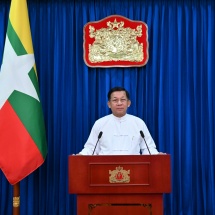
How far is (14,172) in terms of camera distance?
2877 millimetres

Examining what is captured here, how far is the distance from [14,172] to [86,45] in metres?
1.49

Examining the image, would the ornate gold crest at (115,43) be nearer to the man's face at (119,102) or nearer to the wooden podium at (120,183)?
the man's face at (119,102)

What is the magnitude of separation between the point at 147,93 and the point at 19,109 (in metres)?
1.33

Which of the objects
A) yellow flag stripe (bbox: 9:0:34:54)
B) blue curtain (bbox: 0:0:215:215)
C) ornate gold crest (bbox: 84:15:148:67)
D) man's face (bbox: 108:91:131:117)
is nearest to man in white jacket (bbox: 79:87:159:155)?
man's face (bbox: 108:91:131:117)

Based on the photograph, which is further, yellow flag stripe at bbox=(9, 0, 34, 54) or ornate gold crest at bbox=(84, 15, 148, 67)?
ornate gold crest at bbox=(84, 15, 148, 67)

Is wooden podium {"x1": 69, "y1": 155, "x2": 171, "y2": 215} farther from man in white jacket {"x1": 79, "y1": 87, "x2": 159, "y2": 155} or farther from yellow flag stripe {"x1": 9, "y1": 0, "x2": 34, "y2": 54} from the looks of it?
yellow flag stripe {"x1": 9, "y1": 0, "x2": 34, "y2": 54}

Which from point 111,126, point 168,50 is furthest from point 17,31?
point 168,50

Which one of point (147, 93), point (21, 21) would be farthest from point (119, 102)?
point (21, 21)

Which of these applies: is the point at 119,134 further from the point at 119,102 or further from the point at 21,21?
the point at 21,21

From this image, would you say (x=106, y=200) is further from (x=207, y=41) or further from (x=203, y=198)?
(x=207, y=41)

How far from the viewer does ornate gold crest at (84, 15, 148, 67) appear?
11.1 ft

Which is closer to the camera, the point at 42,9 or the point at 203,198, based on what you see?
the point at 203,198

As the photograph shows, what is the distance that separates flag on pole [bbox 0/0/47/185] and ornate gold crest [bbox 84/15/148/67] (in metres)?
0.69

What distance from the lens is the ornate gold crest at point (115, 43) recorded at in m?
3.38
